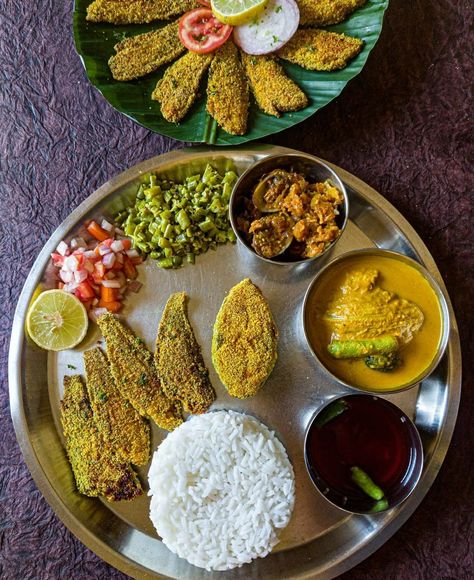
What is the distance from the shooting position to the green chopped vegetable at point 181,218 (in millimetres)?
2648

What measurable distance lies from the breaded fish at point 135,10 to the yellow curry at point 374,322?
60.5 inches

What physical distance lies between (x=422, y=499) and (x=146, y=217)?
195 cm

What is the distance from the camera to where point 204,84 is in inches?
108

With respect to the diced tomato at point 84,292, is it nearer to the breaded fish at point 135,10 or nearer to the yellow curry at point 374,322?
the yellow curry at point 374,322

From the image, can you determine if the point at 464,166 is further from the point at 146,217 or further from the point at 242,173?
the point at 146,217

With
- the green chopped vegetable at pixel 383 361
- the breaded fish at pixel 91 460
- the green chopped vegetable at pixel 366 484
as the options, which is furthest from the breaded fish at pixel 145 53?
the green chopped vegetable at pixel 366 484

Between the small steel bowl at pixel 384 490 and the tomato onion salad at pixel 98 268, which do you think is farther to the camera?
the tomato onion salad at pixel 98 268

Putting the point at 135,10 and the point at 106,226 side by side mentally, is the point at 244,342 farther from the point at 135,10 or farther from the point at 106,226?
the point at 135,10

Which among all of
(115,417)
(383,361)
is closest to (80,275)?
(115,417)

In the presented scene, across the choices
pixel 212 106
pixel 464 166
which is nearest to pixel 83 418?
pixel 212 106

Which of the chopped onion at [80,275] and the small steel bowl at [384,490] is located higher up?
the chopped onion at [80,275]

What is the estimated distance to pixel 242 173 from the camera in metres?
2.75

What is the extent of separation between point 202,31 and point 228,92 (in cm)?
33

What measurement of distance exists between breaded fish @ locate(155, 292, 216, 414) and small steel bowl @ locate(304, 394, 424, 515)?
56 centimetres
